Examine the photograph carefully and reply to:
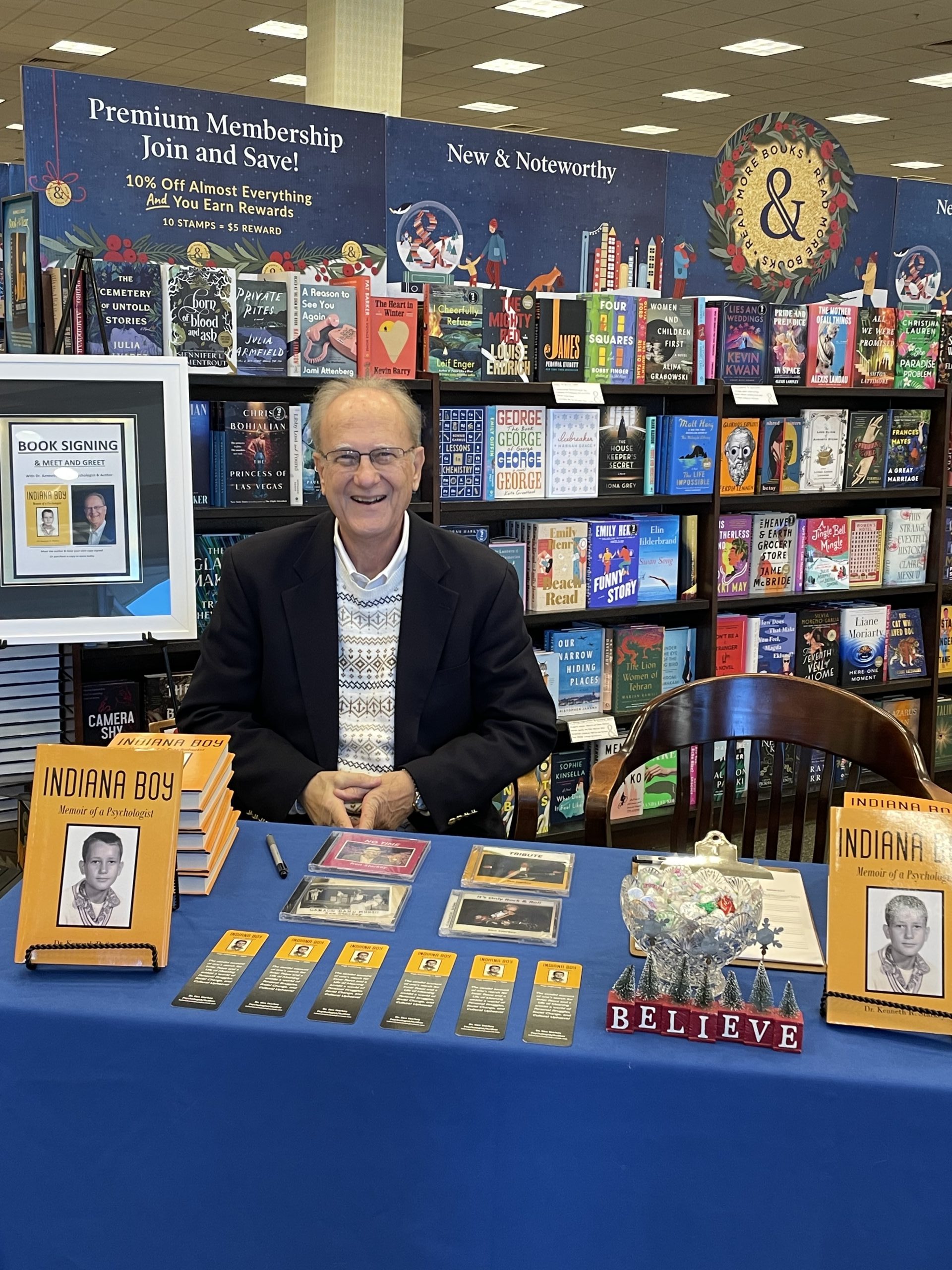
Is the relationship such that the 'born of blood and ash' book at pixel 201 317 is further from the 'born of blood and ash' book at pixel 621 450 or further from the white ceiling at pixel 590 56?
the white ceiling at pixel 590 56

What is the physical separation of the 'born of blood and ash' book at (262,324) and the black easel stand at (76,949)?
219 centimetres

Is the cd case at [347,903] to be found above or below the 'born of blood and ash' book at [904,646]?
above

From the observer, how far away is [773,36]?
32.2 feet

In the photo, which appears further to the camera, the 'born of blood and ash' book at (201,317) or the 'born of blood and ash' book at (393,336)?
the 'born of blood and ash' book at (393,336)

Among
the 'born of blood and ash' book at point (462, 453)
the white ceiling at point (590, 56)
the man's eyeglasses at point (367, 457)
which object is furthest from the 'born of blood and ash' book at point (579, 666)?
the white ceiling at point (590, 56)

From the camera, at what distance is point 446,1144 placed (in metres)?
1.30

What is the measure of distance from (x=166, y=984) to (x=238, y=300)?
2351 millimetres

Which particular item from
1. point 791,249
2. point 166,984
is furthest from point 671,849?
point 791,249

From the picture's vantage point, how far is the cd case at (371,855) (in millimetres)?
1750

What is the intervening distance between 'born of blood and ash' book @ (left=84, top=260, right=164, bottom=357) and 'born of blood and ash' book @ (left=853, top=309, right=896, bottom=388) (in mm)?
2595

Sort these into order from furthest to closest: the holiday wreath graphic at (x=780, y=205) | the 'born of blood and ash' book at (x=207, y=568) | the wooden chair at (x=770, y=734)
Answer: the holiday wreath graphic at (x=780, y=205) → the 'born of blood and ash' book at (x=207, y=568) → the wooden chair at (x=770, y=734)

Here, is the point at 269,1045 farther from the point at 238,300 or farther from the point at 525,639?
the point at 238,300

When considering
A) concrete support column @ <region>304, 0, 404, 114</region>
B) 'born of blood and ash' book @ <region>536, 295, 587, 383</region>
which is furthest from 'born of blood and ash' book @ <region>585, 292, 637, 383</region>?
concrete support column @ <region>304, 0, 404, 114</region>

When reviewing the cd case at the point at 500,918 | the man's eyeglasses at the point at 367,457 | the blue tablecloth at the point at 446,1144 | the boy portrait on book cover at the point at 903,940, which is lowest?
the blue tablecloth at the point at 446,1144
